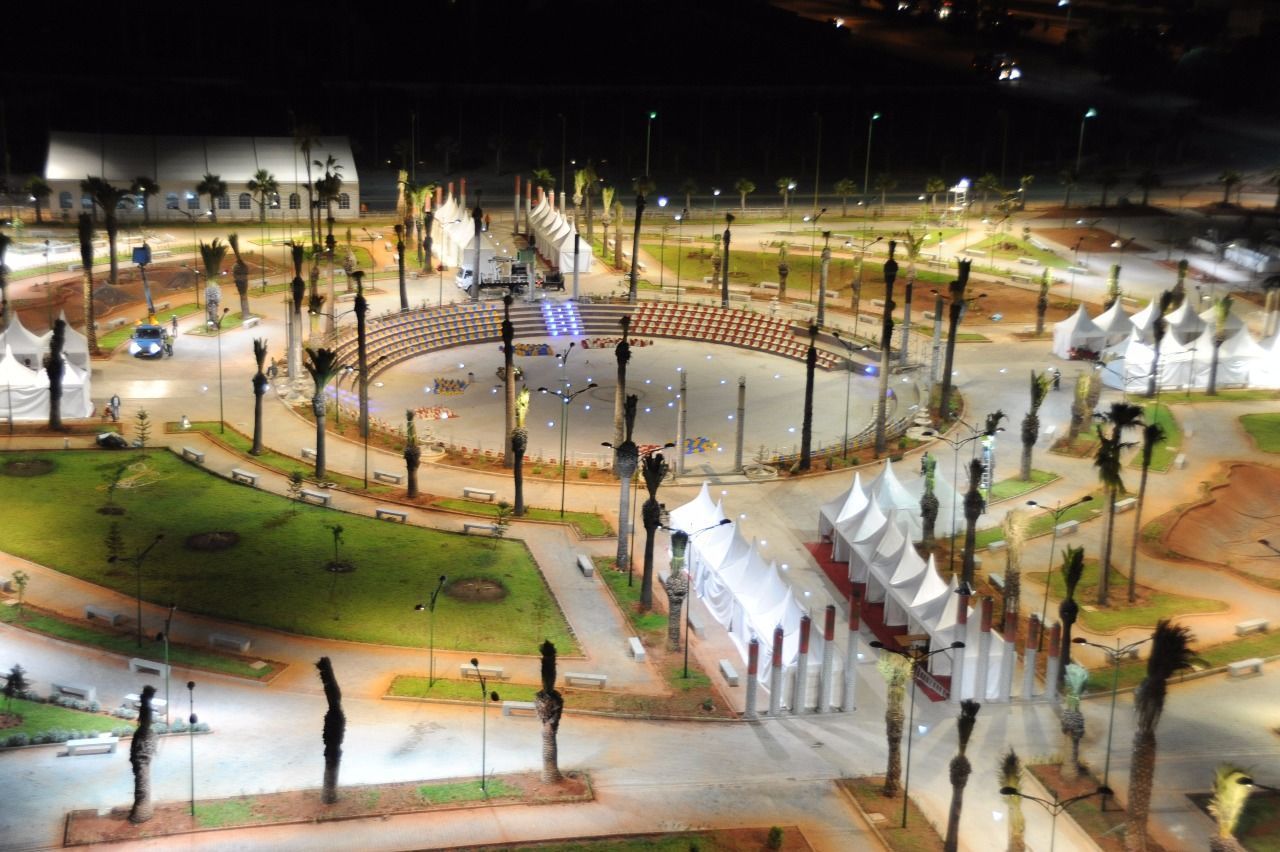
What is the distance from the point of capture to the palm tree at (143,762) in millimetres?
48625

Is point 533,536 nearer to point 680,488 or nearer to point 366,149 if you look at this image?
point 680,488

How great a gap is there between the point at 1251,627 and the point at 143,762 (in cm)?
4253

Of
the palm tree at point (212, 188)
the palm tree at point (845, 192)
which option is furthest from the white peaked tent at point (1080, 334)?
the palm tree at point (212, 188)

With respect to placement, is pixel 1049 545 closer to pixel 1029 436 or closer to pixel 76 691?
pixel 1029 436

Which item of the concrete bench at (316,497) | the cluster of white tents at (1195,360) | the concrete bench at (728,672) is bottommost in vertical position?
the concrete bench at (728,672)

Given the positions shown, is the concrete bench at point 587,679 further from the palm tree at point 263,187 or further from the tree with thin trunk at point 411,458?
the palm tree at point 263,187

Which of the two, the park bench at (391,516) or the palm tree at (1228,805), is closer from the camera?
the palm tree at (1228,805)

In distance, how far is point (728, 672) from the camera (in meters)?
60.8

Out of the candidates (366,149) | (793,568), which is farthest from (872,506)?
(366,149)

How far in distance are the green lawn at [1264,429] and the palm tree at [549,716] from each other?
49011 mm

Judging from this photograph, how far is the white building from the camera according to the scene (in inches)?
5148

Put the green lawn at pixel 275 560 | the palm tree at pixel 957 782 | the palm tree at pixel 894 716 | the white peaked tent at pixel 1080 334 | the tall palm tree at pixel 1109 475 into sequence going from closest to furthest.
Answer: the palm tree at pixel 957 782 → the palm tree at pixel 894 716 → the green lawn at pixel 275 560 → the tall palm tree at pixel 1109 475 → the white peaked tent at pixel 1080 334

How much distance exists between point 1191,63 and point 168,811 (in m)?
162

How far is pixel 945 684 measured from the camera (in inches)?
2365
